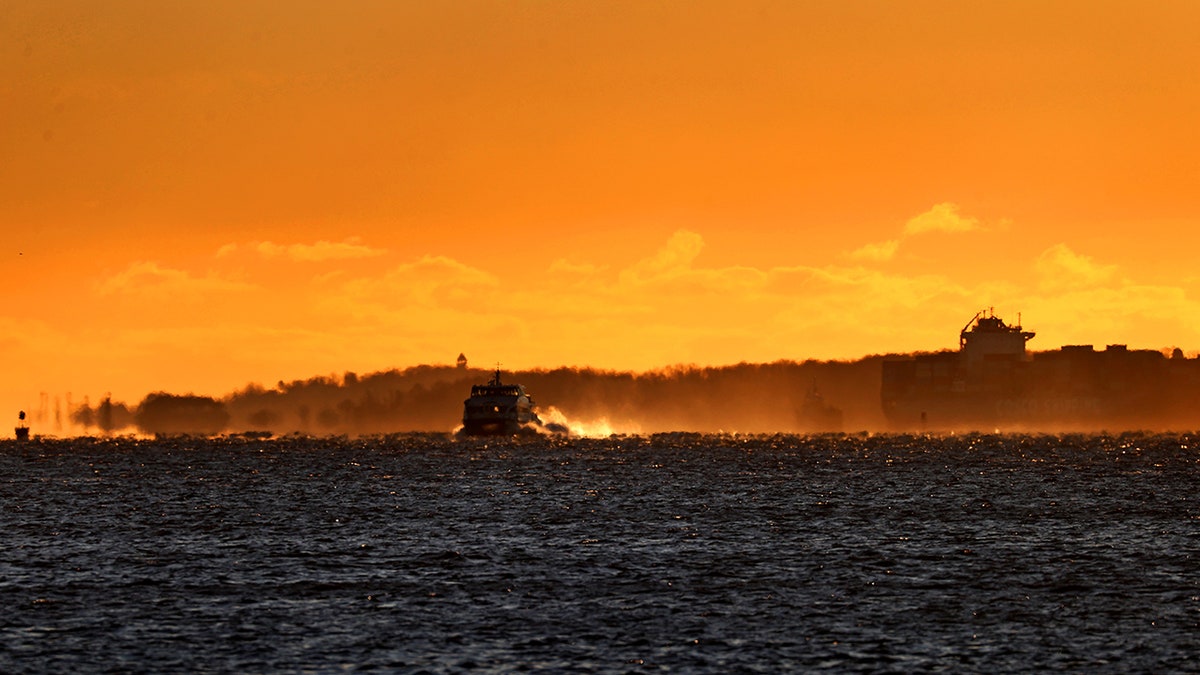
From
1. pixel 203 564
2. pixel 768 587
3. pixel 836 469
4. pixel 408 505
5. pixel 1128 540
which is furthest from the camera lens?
pixel 836 469

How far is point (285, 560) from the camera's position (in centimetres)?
6969

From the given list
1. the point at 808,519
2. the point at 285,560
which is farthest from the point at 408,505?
the point at 285,560

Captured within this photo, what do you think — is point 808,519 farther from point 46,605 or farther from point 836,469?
point 836,469

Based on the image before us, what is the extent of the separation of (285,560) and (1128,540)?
41.9 m

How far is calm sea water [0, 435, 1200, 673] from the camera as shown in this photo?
146 feet

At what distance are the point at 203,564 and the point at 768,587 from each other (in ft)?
82.6

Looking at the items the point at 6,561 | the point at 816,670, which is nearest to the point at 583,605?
the point at 816,670

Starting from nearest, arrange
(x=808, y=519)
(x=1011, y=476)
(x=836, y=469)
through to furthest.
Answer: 1. (x=808, y=519)
2. (x=1011, y=476)
3. (x=836, y=469)

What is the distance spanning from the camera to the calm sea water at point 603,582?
44438 millimetres

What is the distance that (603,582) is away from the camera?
60875mm

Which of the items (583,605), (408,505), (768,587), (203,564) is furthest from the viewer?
(408,505)

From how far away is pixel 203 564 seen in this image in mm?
68125

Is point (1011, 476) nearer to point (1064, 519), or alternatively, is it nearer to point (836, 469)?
point (836, 469)

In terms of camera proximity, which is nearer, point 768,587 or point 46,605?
point 46,605
